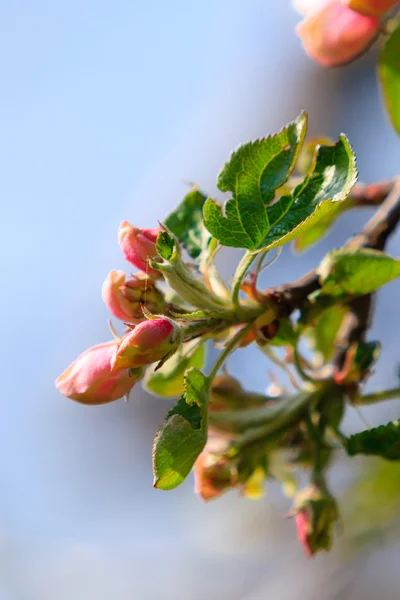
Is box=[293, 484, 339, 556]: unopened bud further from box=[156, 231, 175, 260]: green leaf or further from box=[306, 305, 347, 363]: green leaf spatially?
box=[156, 231, 175, 260]: green leaf

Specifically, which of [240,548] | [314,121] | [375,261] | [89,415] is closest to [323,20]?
[375,261]

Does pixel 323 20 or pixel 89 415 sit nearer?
pixel 323 20

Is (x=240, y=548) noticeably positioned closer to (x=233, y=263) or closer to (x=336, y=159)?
(x=233, y=263)

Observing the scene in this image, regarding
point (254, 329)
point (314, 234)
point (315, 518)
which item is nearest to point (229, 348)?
point (254, 329)

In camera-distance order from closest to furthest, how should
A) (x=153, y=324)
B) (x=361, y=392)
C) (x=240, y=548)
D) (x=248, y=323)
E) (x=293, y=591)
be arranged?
(x=153, y=324)
(x=248, y=323)
(x=361, y=392)
(x=293, y=591)
(x=240, y=548)

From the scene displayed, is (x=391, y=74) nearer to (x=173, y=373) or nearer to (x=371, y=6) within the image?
(x=371, y=6)

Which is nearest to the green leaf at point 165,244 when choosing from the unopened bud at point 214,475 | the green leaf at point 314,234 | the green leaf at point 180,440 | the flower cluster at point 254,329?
the flower cluster at point 254,329
